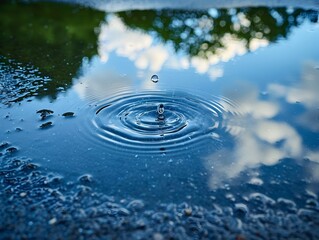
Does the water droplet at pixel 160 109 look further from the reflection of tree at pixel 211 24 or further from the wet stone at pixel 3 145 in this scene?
the reflection of tree at pixel 211 24

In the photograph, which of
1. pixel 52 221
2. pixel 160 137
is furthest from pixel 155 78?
pixel 52 221

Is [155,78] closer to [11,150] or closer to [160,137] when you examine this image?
[160,137]

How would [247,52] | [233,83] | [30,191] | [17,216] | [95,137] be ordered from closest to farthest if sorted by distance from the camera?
[17,216] < [30,191] < [95,137] < [233,83] < [247,52]

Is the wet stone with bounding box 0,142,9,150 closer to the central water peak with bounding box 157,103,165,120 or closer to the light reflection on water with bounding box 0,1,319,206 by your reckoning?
the light reflection on water with bounding box 0,1,319,206

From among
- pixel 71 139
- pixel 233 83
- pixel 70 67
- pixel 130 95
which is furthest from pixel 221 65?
pixel 71 139

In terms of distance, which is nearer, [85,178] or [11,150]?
[85,178]

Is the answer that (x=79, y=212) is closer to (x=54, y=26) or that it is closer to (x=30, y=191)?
(x=30, y=191)

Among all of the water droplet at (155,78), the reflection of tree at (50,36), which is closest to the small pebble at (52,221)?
the reflection of tree at (50,36)
